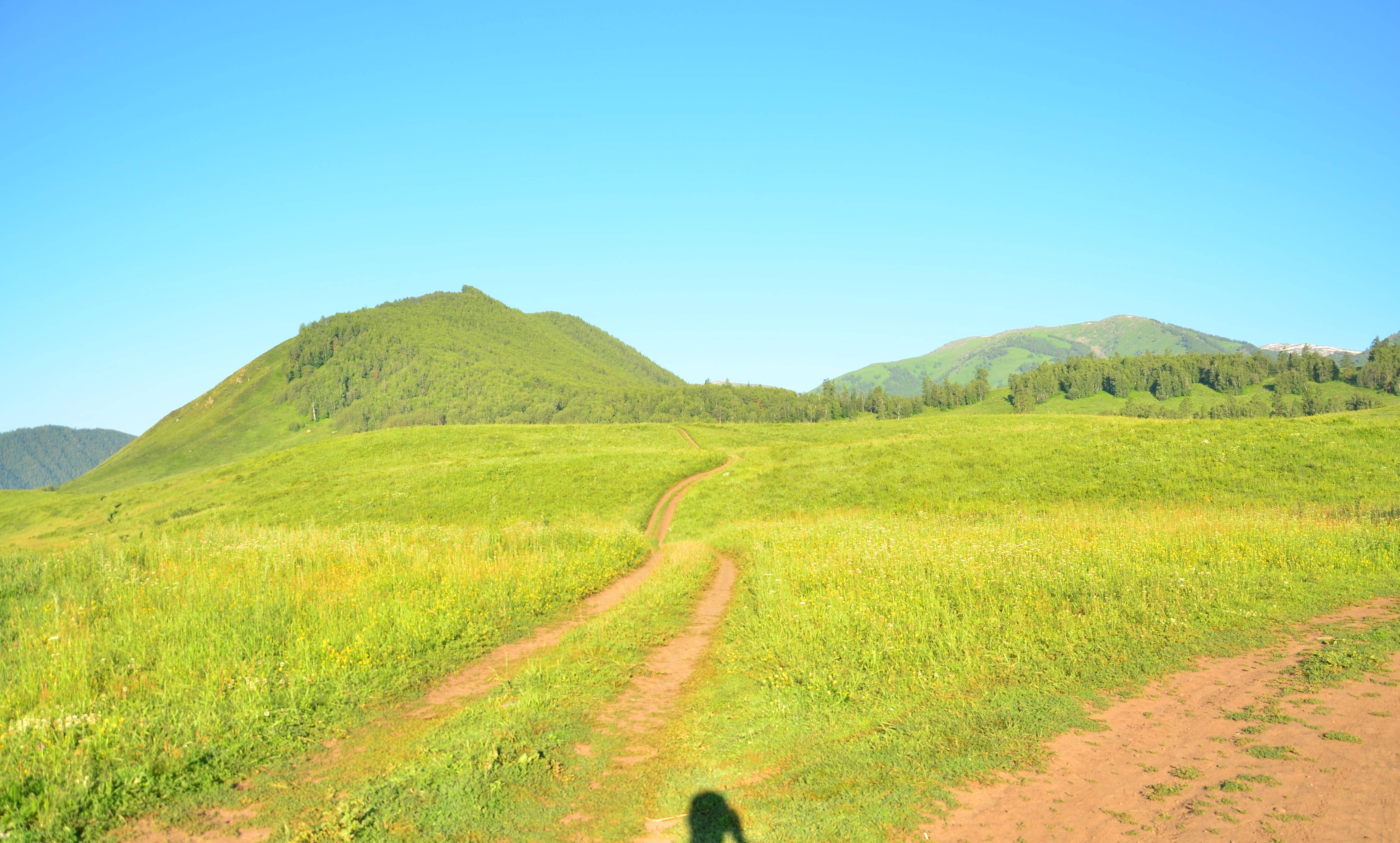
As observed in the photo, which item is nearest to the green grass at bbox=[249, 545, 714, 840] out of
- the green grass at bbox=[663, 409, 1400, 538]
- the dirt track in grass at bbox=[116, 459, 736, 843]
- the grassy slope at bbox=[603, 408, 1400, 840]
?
the dirt track in grass at bbox=[116, 459, 736, 843]

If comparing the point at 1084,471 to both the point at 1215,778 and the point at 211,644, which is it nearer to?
the point at 1215,778

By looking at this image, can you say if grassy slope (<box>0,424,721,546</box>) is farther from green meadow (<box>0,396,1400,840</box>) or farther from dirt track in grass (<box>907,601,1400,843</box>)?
dirt track in grass (<box>907,601,1400,843</box>)

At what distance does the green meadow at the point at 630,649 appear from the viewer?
Result: 6793 mm

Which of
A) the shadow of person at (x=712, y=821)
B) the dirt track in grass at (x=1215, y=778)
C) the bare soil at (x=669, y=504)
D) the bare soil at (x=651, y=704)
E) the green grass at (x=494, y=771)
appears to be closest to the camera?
the dirt track in grass at (x=1215, y=778)

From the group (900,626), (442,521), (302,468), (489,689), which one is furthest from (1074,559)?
(302,468)

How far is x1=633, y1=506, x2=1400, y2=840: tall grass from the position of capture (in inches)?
283

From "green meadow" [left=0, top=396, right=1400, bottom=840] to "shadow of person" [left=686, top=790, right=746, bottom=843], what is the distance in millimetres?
164

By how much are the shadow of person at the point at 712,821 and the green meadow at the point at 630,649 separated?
16 centimetres

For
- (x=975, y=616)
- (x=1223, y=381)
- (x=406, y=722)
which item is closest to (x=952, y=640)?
(x=975, y=616)

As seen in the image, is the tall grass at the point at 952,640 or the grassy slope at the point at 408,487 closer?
the tall grass at the point at 952,640

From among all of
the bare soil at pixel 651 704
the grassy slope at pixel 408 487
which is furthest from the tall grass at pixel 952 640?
the grassy slope at pixel 408 487

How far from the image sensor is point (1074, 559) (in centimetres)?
1547

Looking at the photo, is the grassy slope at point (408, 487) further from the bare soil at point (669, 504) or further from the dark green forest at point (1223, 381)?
the dark green forest at point (1223, 381)

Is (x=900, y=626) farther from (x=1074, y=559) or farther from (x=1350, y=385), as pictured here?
(x=1350, y=385)
